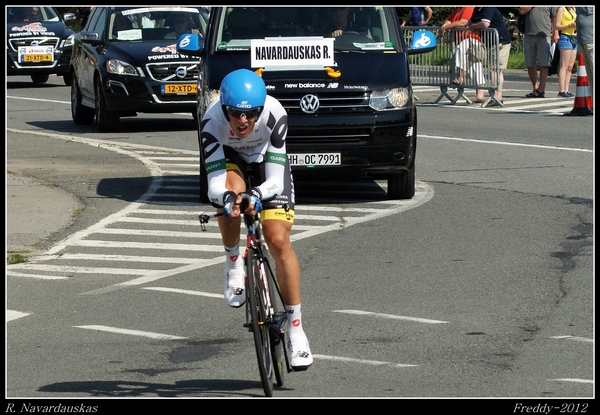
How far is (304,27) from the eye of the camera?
12.5 metres

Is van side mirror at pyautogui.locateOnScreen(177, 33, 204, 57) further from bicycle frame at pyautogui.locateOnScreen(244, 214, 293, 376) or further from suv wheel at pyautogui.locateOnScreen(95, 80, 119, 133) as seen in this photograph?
bicycle frame at pyautogui.locateOnScreen(244, 214, 293, 376)

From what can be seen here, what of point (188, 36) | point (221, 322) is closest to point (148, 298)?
point (221, 322)

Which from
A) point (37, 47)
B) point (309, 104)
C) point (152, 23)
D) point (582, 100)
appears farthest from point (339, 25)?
point (37, 47)

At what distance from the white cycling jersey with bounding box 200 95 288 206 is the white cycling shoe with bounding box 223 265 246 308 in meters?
0.61

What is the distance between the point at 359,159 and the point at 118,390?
605 cm

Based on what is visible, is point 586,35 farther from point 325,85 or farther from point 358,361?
point 358,361

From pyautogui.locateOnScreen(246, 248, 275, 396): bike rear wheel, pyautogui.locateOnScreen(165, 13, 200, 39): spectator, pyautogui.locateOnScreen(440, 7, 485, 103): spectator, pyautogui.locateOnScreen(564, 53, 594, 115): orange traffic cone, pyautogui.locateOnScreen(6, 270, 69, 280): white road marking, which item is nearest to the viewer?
pyautogui.locateOnScreen(246, 248, 275, 396): bike rear wheel

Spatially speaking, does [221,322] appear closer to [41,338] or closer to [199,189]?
[41,338]

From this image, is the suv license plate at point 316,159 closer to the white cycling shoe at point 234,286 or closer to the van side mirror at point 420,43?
the van side mirror at point 420,43

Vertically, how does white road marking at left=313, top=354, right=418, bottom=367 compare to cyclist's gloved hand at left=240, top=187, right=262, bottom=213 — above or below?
below

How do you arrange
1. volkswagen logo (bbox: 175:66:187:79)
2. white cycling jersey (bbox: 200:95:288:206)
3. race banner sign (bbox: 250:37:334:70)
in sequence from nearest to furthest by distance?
1. white cycling jersey (bbox: 200:95:288:206)
2. race banner sign (bbox: 250:37:334:70)
3. volkswagen logo (bbox: 175:66:187:79)

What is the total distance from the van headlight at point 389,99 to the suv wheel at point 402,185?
0.68 meters

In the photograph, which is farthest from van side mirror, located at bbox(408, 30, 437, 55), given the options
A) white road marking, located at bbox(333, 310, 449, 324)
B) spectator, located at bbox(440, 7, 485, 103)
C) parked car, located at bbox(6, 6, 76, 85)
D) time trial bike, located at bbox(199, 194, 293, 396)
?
parked car, located at bbox(6, 6, 76, 85)

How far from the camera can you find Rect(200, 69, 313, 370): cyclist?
5.95m
